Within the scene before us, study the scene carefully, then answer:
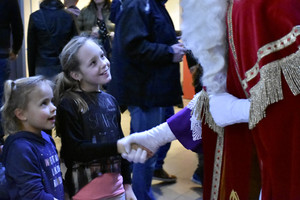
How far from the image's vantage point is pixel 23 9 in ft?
16.8

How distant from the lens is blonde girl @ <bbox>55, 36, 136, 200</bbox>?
1492 mm

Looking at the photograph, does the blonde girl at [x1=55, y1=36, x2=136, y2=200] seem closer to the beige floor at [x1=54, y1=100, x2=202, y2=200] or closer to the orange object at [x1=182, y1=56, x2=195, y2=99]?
the beige floor at [x1=54, y1=100, x2=202, y2=200]

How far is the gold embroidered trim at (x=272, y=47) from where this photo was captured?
1.02 m

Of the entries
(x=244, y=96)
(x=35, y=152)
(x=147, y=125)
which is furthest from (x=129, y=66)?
(x=244, y=96)

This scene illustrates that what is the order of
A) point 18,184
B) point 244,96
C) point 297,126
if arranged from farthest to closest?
point 18,184 < point 244,96 < point 297,126

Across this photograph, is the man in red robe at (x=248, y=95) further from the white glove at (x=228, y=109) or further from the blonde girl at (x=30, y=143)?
the blonde girl at (x=30, y=143)

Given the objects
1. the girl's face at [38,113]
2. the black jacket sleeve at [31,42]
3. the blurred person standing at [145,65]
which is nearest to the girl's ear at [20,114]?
the girl's face at [38,113]

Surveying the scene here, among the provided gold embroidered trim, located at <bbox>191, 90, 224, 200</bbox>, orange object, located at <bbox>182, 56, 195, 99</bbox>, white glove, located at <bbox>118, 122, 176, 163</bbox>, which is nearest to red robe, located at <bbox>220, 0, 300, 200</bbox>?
gold embroidered trim, located at <bbox>191, 90, 224, 200</bbox>

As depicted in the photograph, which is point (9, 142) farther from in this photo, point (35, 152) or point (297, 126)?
point (297, 126)

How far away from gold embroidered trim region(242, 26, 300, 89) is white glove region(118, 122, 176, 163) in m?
0.46

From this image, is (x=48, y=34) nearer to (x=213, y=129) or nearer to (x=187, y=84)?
(x=213, y=129)

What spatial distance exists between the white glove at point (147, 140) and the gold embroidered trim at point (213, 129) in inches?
6.0

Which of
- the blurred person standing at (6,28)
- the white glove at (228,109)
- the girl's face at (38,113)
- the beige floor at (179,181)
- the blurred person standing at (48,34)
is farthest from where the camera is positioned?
the blurred person standing at (48,34)

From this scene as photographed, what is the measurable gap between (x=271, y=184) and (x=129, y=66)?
1352 mm
